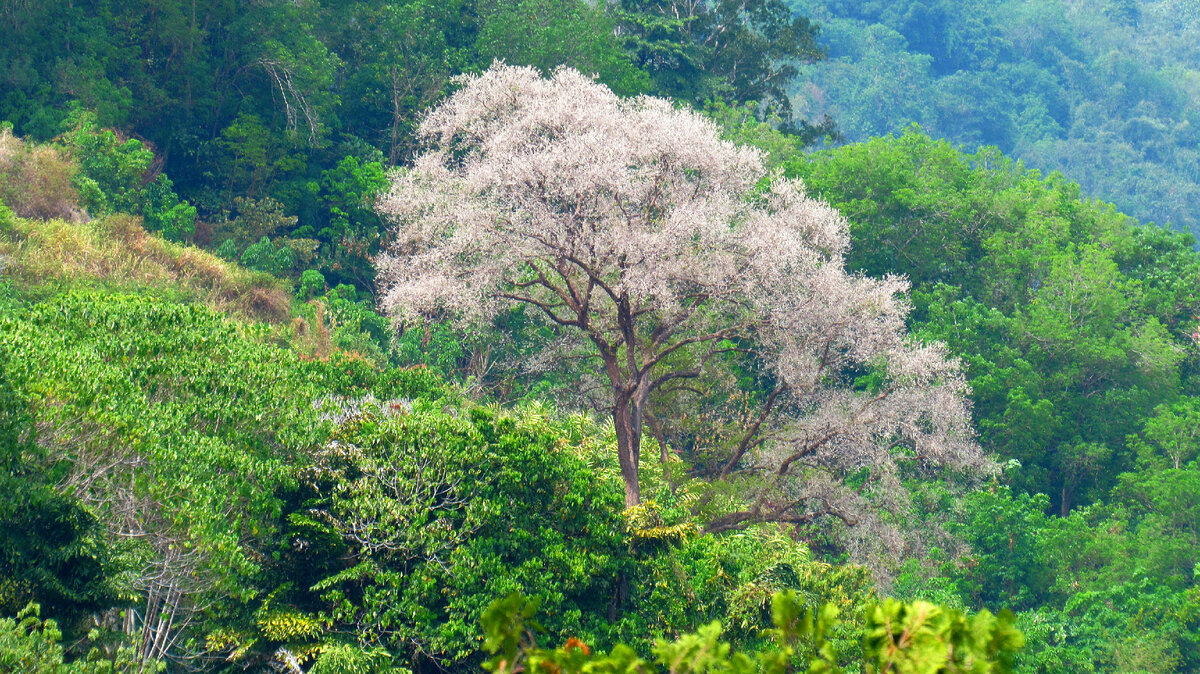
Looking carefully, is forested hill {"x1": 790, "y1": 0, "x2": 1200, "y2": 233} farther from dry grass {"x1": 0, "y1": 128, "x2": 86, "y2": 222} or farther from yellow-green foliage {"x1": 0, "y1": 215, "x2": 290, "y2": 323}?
dry grass {"x1": 0, "y1": 128, "x2": 86, "y2": 222}

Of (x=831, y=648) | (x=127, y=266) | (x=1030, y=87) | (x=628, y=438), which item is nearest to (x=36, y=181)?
(x=127, y=266)

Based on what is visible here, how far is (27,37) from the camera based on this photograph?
31.6m

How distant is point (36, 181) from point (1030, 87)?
98.2 metres

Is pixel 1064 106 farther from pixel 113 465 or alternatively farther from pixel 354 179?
pixel 113 465

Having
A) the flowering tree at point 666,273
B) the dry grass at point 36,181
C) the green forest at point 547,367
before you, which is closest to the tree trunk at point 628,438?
the flowering tree at point 666,273

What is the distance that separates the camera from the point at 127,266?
2578 cm

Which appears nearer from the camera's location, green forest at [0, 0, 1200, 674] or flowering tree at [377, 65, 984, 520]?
green forest at [0, 0, 1200, 674]

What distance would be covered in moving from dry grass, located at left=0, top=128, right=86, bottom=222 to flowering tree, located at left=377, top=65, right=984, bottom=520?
816cm

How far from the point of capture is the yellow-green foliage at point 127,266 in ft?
78.0

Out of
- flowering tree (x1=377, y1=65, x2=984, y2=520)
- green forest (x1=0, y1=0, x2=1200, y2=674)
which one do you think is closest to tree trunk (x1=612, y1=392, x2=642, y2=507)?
flowering tree (x1=377, y1=65, x2=984, y2=520)

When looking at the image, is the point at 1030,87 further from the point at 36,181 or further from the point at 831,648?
the point at 831,648

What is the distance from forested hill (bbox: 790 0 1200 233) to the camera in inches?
3932

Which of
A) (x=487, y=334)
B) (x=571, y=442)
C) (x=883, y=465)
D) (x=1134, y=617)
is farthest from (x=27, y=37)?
(x=1134, y=617)

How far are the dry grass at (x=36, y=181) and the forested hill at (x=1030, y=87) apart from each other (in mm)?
77196
